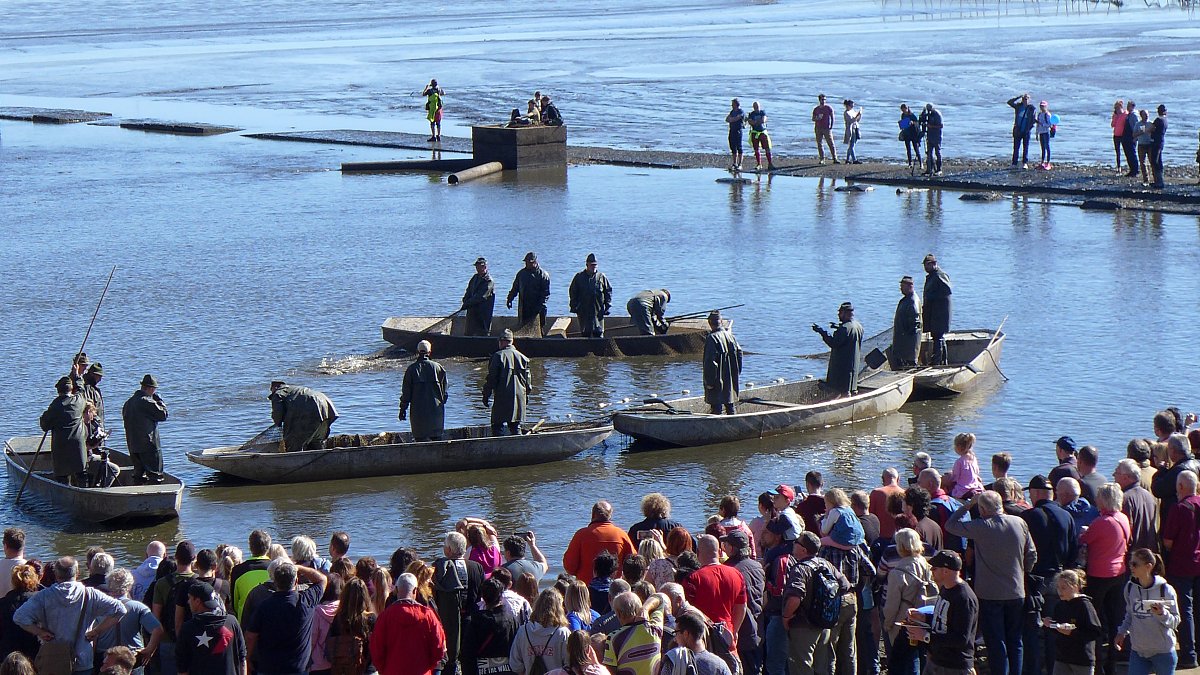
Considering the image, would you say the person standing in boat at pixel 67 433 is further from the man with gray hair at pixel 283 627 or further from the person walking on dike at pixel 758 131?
the person walking on dike at pixel 758 131

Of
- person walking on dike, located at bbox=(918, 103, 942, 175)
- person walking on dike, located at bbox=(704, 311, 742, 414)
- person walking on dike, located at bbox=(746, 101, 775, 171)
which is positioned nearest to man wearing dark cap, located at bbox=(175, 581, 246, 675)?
person walking on dike, located at bbox=(704, 311, 742, 414)

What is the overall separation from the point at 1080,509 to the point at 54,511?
33.8 feet

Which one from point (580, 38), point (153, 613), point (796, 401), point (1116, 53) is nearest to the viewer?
point (153, 613)

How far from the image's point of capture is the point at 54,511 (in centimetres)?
1595

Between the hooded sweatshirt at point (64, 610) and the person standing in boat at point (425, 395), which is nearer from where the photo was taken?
the hooded sweatshirt at point (64, 610)

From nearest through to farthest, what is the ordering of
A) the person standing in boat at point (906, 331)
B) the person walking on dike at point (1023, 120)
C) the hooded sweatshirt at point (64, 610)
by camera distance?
the hooded sweatshirt at point (64, 610), the person standing in boat at point (906, 331), the person walking on dike at point (1023, 120)

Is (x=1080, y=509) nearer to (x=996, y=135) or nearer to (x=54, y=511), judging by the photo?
(x=54, y=511)

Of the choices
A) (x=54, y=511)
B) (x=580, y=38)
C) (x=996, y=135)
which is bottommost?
(x=54, y=511)

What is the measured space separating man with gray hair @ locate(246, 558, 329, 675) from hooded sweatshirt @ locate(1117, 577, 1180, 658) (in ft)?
15.9

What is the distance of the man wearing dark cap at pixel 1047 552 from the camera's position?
10.0 meters

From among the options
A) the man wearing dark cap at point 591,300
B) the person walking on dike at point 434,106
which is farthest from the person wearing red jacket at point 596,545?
the person walking on dike at point 434,106

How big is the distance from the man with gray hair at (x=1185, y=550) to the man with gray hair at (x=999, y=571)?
1.06 meters

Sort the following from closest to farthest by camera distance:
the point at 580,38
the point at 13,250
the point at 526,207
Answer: the point at 13,250 < the point at 526,207 < the point at 580,38

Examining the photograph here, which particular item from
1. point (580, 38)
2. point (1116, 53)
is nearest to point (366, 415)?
point (1116, 53)
